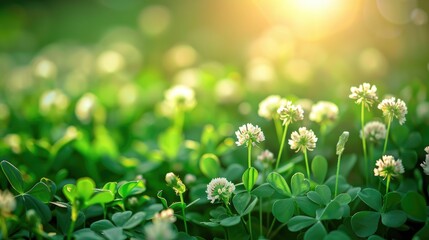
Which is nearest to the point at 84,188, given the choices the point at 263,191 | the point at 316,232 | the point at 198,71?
the point at 263,191

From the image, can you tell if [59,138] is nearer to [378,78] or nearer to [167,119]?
[167,119]

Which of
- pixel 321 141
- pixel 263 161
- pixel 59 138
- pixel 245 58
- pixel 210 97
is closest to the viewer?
pixel 263 161

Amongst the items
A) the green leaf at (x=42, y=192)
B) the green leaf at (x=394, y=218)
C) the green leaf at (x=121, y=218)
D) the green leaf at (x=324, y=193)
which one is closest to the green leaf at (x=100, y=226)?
the green leaf at (x=121, y=218)

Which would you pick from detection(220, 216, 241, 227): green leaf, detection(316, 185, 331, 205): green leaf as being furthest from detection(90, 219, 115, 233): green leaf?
detection(316, 185, 331, 205): green leaf

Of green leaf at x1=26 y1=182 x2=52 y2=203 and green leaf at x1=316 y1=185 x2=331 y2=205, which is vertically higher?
green leaf at x1=316 y1=185 x2=331 y2=205

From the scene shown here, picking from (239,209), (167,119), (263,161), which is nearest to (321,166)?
(263,161)

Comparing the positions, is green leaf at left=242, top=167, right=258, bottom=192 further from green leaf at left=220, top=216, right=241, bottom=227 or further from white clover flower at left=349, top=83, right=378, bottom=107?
white clover flower at left=349, top=83, right=378, bottom=107
